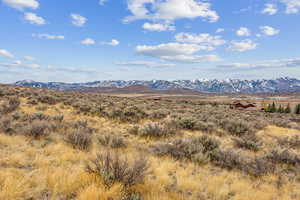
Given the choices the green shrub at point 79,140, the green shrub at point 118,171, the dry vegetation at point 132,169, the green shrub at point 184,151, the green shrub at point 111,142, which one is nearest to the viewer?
the dry vegetation at point 132,169

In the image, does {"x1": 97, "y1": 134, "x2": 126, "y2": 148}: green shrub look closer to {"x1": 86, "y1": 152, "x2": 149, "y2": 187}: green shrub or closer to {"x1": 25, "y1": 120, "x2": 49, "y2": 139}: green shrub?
{"x1": 25, "y1": 120, "x2": 49, "y2": 139}: green shrub

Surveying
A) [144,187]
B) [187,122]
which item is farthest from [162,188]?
[187,122]

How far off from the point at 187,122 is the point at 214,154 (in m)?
5.18

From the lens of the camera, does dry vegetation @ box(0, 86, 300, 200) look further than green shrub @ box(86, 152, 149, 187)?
No

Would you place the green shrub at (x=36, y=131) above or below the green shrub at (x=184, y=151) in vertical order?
above

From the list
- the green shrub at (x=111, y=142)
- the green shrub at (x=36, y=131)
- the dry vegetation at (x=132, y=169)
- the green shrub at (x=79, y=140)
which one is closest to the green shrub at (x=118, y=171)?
the dry vegetation at (x=132, y=169)

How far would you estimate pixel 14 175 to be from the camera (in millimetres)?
3799

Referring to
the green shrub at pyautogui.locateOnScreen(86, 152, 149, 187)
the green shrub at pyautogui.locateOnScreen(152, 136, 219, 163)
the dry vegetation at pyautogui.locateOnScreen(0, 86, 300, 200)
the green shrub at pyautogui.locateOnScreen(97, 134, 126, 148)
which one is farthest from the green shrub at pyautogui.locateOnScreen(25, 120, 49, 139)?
the green shrub at pyautogui.locateOnScreen(152, 136, 219, 163)

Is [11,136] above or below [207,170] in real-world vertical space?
above

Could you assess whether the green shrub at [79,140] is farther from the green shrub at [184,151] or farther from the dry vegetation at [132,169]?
the green shrub at [184,151]

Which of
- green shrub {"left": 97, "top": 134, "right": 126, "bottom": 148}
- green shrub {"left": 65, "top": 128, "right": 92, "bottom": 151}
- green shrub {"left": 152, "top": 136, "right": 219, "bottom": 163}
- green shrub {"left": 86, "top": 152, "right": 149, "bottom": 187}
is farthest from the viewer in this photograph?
green shrub {"left": 97, "top": 134, "right": 126, "bottom": 148}

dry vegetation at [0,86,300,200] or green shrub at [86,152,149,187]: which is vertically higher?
green shrub at [86,152,149,187]

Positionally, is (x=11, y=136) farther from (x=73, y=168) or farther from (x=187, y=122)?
(x=187, y=122)

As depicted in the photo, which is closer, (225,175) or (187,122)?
(225,175)
